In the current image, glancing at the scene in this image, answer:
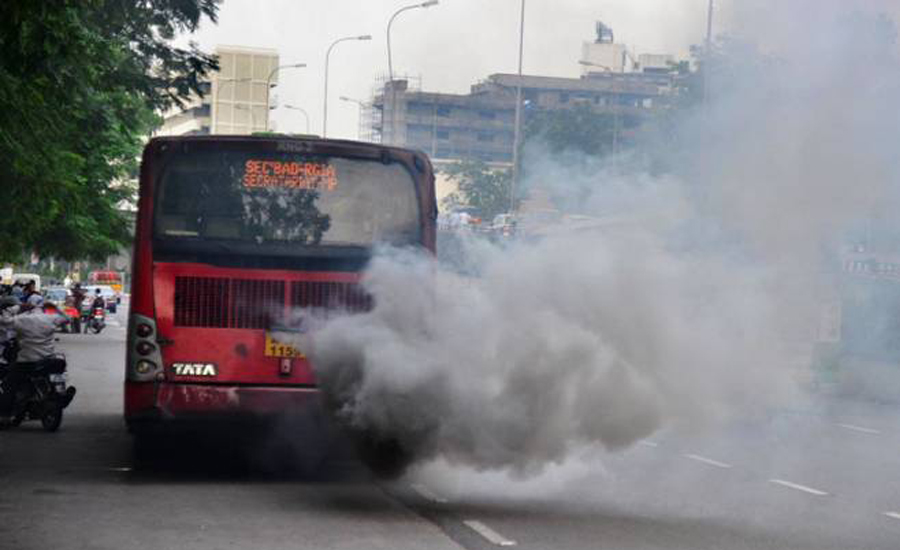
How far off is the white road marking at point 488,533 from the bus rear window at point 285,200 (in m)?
3.14

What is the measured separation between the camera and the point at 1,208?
22156mm

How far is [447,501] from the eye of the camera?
12.3 meters

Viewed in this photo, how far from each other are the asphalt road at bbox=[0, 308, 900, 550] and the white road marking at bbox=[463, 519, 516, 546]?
13 mm

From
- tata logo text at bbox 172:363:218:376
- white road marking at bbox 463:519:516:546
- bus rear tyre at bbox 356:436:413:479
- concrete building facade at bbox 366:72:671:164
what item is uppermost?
concrete building facade at bbox 366:72:671:164

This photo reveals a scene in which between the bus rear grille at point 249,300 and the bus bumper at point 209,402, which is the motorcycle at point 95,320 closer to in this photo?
the bus rear grille at point 249,300

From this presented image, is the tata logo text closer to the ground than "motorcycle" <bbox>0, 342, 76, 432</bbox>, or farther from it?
farther from it

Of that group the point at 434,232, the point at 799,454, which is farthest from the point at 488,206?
the point at 434,232

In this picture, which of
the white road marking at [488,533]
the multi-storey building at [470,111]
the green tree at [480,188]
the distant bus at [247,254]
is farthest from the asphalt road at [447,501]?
the multi-storey building at [470,111]

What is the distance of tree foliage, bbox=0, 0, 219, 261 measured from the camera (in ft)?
39.5

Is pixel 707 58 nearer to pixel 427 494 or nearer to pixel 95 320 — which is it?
pixel 427 494

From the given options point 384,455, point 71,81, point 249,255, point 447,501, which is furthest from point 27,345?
point 447,501

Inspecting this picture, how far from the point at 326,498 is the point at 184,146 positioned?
3301mm

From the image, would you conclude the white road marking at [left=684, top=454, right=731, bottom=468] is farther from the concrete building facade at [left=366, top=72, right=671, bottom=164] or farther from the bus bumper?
the concrete building facade at [left=366, top=72, right=671, bottom=164]

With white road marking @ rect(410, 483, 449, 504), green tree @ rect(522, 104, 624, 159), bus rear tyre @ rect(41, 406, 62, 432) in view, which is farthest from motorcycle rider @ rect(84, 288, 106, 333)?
white road marking @ rect(410, 483, 449, 504)
